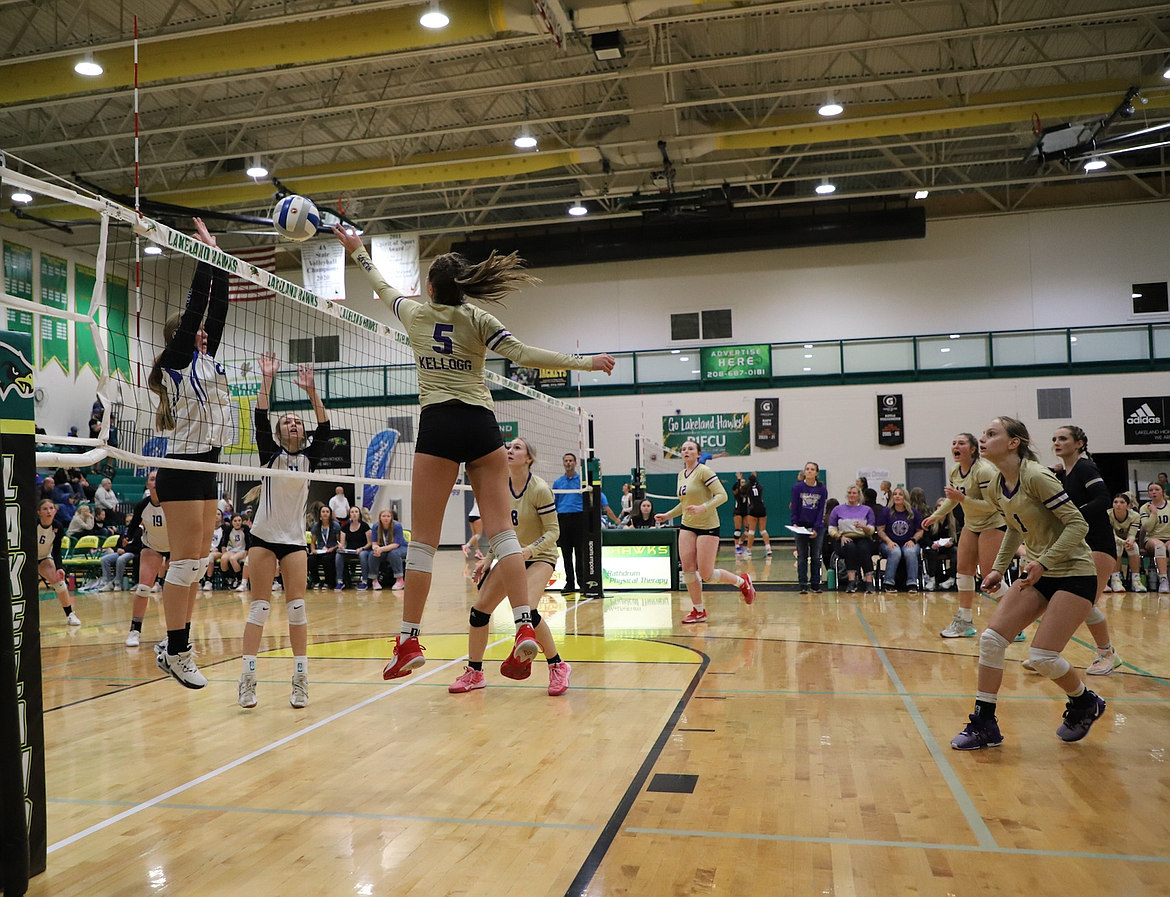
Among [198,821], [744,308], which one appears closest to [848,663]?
[198,821]

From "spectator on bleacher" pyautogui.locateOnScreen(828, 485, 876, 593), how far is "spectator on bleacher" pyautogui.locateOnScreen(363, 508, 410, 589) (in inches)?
261

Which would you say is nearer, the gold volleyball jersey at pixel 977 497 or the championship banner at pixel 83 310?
the gold volleyball jersey at pixel 977 497

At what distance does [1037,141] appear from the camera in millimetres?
15547

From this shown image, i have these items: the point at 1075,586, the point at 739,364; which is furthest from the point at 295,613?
the point at 739,364

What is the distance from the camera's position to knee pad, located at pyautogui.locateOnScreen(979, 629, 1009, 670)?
14.0 ft

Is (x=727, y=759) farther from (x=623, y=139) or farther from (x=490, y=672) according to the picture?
(x=623, y=139)

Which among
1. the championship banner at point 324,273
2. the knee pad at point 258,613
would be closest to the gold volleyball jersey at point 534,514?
the knee pad at point 258,613

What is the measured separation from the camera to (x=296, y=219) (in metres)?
4.31

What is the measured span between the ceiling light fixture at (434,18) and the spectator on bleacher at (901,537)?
8.61m

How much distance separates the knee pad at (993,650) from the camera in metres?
4.27

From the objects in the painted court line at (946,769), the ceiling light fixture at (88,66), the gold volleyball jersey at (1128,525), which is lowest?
the painted court line at (946,769)

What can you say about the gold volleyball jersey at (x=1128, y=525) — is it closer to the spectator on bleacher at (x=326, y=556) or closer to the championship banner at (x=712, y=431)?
the championship banner at (x=712, y=431)

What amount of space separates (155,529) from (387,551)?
6.20 metres

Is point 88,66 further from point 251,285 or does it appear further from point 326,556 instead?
point 326,556
